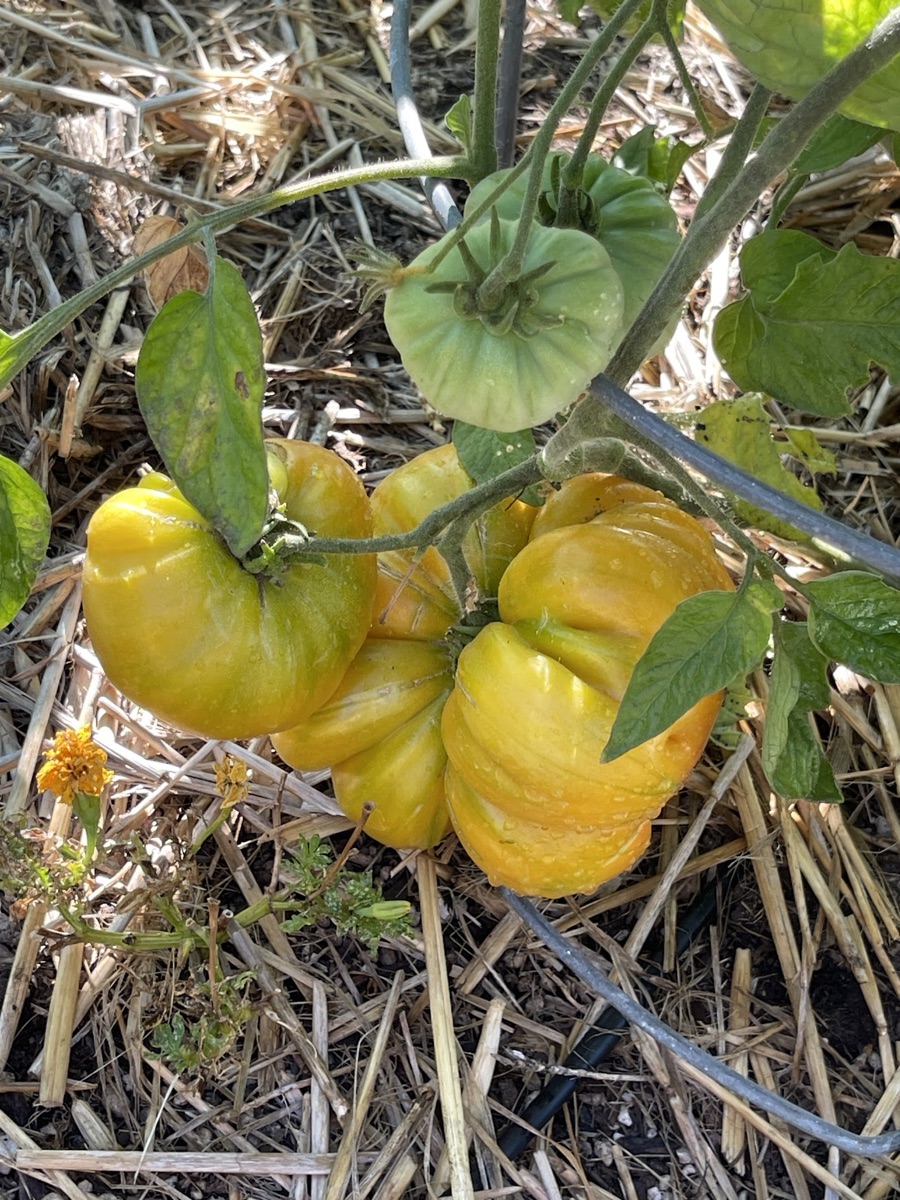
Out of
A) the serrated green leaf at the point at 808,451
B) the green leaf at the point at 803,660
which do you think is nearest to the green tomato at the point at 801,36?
the green leaf at the point at 803,660

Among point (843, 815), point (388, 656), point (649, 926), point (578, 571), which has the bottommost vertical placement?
point (649, 926)

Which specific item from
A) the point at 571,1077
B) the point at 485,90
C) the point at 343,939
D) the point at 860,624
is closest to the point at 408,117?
the point at 485,90

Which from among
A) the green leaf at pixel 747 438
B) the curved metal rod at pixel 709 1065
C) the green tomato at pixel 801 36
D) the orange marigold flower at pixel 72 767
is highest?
the green tomato at pixel 801 36

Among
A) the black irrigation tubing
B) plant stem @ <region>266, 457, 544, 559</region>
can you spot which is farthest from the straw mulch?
plant stem @ <region>266, 457, 544, 559</region>

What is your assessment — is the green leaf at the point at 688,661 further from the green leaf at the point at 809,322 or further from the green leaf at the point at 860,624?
the green leaf at the point at 809,322

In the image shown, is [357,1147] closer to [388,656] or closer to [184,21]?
[388,656]

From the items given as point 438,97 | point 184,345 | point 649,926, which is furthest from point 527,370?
point 438,97
